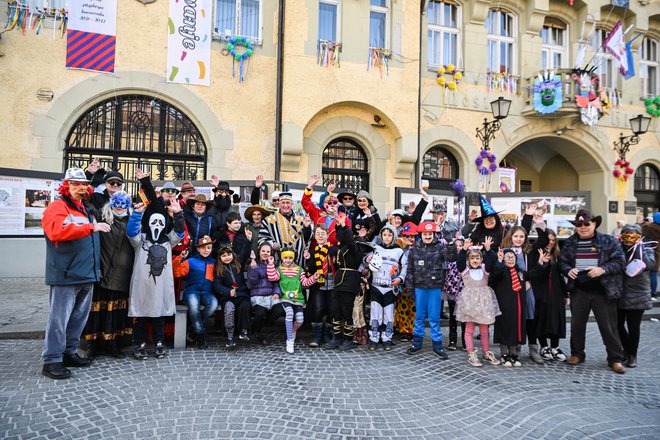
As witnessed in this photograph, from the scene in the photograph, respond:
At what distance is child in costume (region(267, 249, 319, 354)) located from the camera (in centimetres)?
568

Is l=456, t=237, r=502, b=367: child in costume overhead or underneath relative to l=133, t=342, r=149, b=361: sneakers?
overhead

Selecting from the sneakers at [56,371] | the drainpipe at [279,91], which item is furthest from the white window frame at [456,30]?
the sneakers at [56,371]

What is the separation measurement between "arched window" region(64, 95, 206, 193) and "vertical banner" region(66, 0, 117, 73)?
88 cm

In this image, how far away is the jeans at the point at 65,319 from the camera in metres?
4.41

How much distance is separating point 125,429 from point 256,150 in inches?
341

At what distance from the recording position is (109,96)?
10.3 metres

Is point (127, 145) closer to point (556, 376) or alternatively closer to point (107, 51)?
point (107, 51)

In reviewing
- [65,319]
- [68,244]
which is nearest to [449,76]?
[68,244]

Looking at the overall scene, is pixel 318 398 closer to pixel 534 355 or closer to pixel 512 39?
pixel 534 355

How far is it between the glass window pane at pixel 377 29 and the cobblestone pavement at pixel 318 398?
30.3 ft

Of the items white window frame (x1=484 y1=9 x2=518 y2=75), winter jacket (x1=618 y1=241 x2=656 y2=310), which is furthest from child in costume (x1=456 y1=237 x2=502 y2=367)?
white window frame (x1=484 y1=9 x2=518 y2=75)

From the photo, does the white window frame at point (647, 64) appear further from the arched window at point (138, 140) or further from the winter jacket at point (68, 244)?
the winter jacket at point (68, 244)

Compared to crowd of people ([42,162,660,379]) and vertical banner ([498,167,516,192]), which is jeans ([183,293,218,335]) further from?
vertical banner ([498,167,516,192])

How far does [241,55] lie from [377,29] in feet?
12.7
